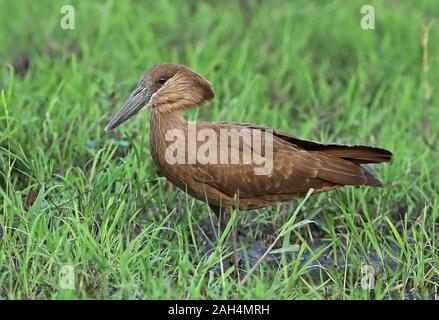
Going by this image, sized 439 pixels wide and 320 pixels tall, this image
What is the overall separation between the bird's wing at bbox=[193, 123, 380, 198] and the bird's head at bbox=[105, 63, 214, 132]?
0.30 meters

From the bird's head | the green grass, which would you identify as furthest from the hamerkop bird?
the green grass

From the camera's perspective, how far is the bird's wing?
564 cm

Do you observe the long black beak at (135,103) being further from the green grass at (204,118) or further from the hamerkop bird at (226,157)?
the green grass at (204,118)

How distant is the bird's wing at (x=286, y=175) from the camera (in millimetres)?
5641

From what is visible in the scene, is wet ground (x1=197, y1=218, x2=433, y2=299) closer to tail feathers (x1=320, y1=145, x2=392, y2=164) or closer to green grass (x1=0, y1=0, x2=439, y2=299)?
green grass (x1=0, y1=0, x2=439, y2=299)

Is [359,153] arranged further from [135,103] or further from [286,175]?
[135,103]

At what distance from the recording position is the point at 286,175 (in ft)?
18.7

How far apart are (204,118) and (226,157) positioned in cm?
167

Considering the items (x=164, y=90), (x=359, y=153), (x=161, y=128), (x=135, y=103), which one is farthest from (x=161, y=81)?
(x=359, y=153)

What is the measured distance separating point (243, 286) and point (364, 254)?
79cm

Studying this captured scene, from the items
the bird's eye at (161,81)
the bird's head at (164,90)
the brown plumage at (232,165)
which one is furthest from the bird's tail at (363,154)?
the bird's eye at (161,81)

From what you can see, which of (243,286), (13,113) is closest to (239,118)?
(13,113)

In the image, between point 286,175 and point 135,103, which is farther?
point 135,103

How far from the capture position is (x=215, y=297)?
483 cm
